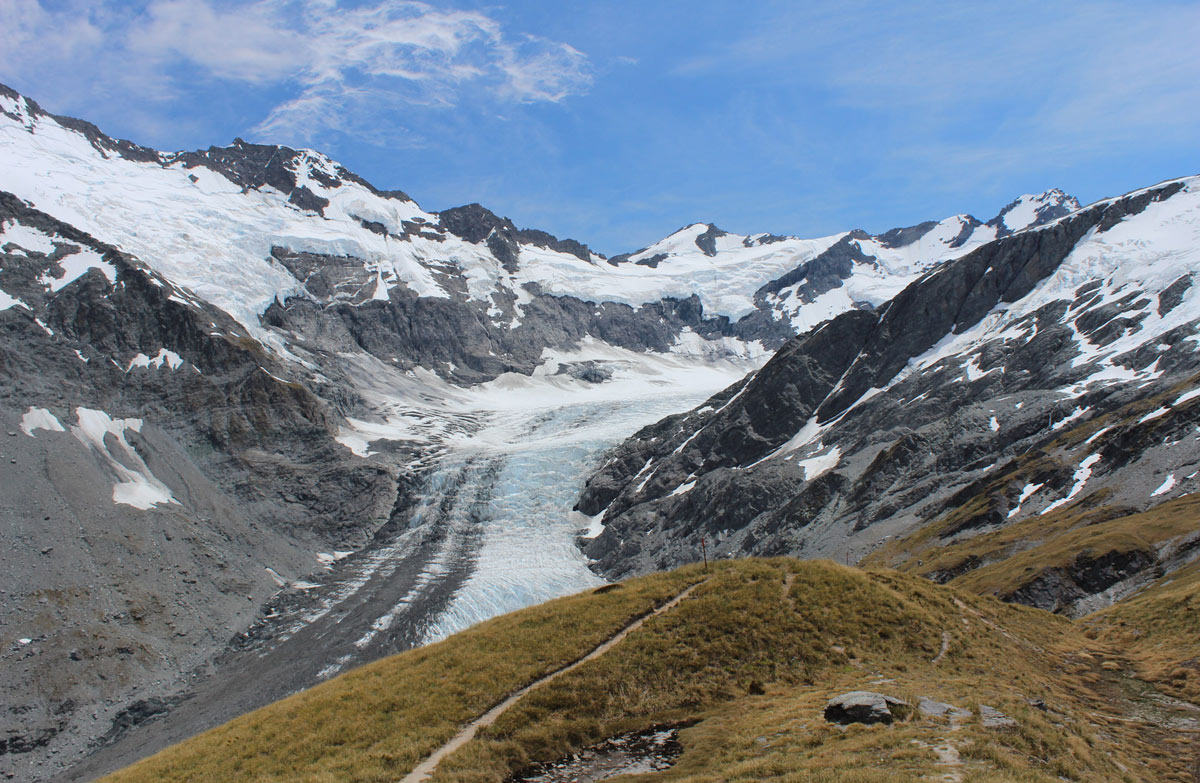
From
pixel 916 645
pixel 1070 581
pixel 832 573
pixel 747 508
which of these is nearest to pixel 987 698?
→ pixel 916 645

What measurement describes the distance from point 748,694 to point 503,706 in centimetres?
786

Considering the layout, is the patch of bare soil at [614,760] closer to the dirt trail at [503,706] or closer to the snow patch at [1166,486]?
the dirt trail at [503,706]

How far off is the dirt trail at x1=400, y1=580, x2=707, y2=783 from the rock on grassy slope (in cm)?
25

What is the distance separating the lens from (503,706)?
2397 centimetres

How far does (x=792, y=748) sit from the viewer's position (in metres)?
18.4

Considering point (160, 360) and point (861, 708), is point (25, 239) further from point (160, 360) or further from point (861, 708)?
point (861, 708)

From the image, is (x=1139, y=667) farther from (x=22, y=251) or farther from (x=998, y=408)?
(x=22, y=251)

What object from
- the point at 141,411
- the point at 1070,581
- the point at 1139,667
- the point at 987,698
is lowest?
the point at 1070,581

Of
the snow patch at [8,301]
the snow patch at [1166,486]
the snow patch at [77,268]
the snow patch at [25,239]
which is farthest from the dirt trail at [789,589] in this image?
the snow patch at [25,239]

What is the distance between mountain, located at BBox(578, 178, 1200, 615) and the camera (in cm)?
6041

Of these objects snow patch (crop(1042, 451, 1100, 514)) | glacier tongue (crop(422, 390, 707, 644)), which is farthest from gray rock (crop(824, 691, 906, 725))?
glacier tongue (crop(422, 390, 707, 644))

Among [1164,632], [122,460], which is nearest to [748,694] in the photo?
[1164,632]

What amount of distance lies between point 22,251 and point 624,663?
177 meters

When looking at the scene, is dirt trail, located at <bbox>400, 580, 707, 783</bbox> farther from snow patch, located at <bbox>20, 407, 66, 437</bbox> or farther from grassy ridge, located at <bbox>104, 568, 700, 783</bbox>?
snow patch, located at <bbox>20, 407, 66, 437</bbox>
